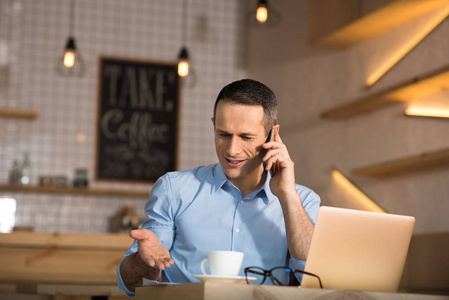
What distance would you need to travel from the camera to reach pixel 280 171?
1.84 metres

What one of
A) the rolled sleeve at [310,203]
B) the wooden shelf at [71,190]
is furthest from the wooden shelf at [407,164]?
the wooden shelf at [71,190]

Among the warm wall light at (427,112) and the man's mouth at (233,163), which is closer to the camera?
the man's mouth at (233,163)

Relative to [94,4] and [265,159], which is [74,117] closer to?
[94,4]

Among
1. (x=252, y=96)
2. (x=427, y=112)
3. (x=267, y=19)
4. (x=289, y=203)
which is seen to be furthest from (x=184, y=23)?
(x=289, y=203)

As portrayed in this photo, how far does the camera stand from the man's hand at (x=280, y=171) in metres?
1.81

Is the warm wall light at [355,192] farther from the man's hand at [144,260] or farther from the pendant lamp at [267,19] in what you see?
the man's hand at [144,260]

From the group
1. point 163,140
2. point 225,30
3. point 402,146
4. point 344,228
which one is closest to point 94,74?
point 163,140

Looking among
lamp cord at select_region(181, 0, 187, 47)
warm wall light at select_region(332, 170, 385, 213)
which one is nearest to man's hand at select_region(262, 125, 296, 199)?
warm wall light at select_region(332, 170, 385, 213)

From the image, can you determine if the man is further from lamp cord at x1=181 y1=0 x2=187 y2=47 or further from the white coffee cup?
lamp cord at x1=181 y1=0 x2=187 y2=47

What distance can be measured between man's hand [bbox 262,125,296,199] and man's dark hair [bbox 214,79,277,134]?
14cm

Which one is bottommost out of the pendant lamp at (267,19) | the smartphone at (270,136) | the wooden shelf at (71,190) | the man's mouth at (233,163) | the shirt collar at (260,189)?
the wooden shelf at (71,190)

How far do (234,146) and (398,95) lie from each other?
207 centimetres

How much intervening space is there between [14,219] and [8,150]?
56cm

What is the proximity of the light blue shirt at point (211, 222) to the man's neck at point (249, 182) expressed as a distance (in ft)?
0.09
